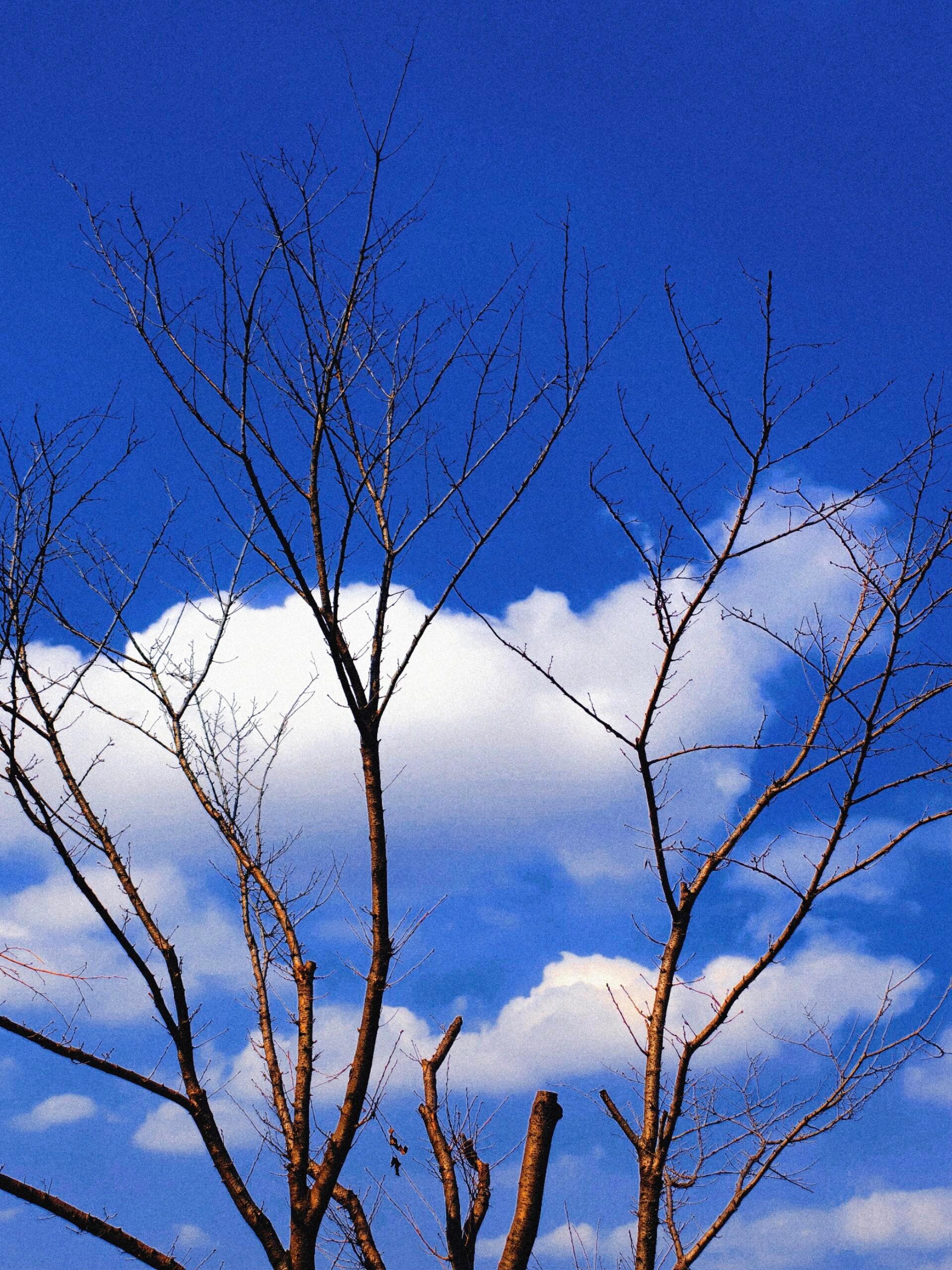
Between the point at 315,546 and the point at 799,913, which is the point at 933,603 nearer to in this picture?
the point at 799,913

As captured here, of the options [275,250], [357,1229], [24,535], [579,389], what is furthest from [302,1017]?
[275,250]

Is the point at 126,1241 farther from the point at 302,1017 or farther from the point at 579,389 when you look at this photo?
the point at 579,389

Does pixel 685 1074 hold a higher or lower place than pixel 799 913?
lower

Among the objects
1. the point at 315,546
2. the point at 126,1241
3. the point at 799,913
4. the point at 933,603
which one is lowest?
the point at 126,1241

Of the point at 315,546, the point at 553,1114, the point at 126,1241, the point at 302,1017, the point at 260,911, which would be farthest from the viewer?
the point at 260,911

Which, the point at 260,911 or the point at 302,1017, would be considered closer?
the point at 302,1017

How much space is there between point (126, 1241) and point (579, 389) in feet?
14.6

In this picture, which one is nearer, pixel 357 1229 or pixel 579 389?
pixel 579 389

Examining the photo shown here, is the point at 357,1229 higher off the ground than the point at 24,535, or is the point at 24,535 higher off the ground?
the point at 24,535

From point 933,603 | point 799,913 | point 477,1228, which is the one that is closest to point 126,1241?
point 477,1228

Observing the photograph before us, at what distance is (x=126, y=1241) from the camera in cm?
398

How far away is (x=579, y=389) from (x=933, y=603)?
85.6 inches

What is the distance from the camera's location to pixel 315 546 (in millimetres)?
4520

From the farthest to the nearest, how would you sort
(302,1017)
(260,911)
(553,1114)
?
(260,911), (302,1017), (553,1114)
